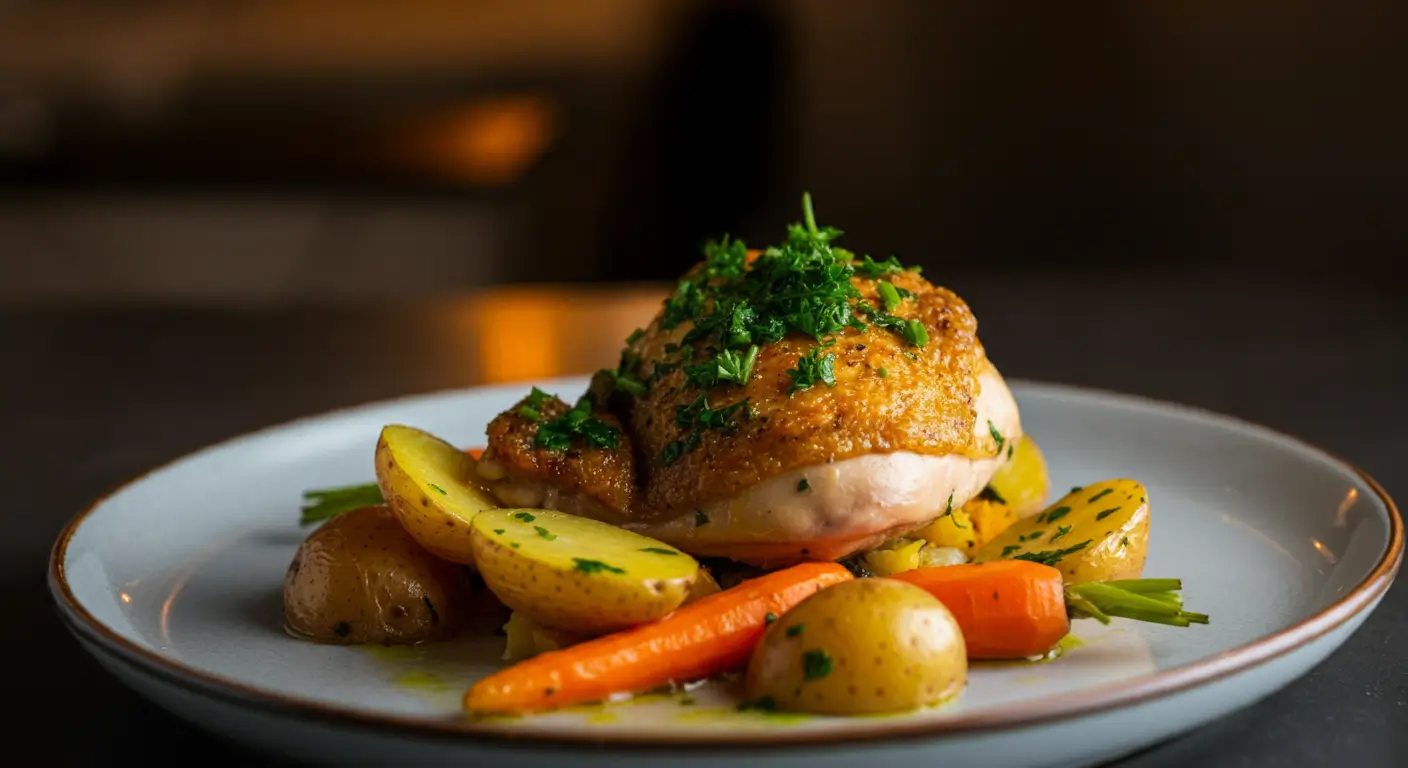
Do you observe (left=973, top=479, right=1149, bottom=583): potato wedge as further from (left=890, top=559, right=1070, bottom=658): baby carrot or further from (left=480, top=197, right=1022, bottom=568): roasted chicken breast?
(left=890, top=559, right=1070, bottom=658): baby carrot

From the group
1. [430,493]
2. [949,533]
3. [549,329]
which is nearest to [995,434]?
[949,533]

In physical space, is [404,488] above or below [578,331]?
above

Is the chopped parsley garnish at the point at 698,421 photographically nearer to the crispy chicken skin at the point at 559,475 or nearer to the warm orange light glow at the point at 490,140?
the crispy chicken skin at the point at 559,475

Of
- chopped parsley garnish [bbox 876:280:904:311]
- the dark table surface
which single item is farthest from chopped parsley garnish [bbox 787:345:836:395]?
the dark table surface

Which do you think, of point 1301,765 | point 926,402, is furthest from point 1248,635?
point 926,402

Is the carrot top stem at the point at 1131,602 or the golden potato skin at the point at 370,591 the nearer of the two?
the carrot top stem at the point at 1131,602

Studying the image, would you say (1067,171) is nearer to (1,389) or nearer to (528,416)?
(1,389)

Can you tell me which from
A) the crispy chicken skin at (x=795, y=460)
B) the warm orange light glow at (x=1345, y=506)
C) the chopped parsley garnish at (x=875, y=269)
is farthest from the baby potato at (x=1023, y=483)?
the warm orange light glow at (x=1345, y=506)
